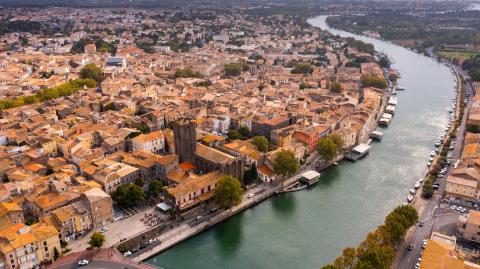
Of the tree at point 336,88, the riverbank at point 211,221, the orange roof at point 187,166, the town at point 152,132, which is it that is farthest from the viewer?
the tree at point 336,88

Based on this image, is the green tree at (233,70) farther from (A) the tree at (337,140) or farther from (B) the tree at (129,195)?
(B) the tree at (129,195)

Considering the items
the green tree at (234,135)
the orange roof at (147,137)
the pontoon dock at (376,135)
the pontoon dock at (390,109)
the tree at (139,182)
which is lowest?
the pontoon dock at (376,135)

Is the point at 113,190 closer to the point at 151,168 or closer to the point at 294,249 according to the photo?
the point at 151,168

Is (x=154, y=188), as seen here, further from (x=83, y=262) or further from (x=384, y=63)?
(x=384, y=63)

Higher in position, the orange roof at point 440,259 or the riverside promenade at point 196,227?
the orange roof at point 440,259

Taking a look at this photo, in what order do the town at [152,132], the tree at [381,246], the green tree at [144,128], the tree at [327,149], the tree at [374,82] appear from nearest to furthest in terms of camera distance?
the tree at [381,246] < the town at [152,132] < the tree at [327,149] < the green tree at [144,128] < the tree at [374,82]

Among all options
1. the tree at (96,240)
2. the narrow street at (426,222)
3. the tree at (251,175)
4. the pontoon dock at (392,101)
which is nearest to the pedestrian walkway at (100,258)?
the tree at (96,240)

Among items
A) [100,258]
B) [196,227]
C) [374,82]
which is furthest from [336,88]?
[100,258]
